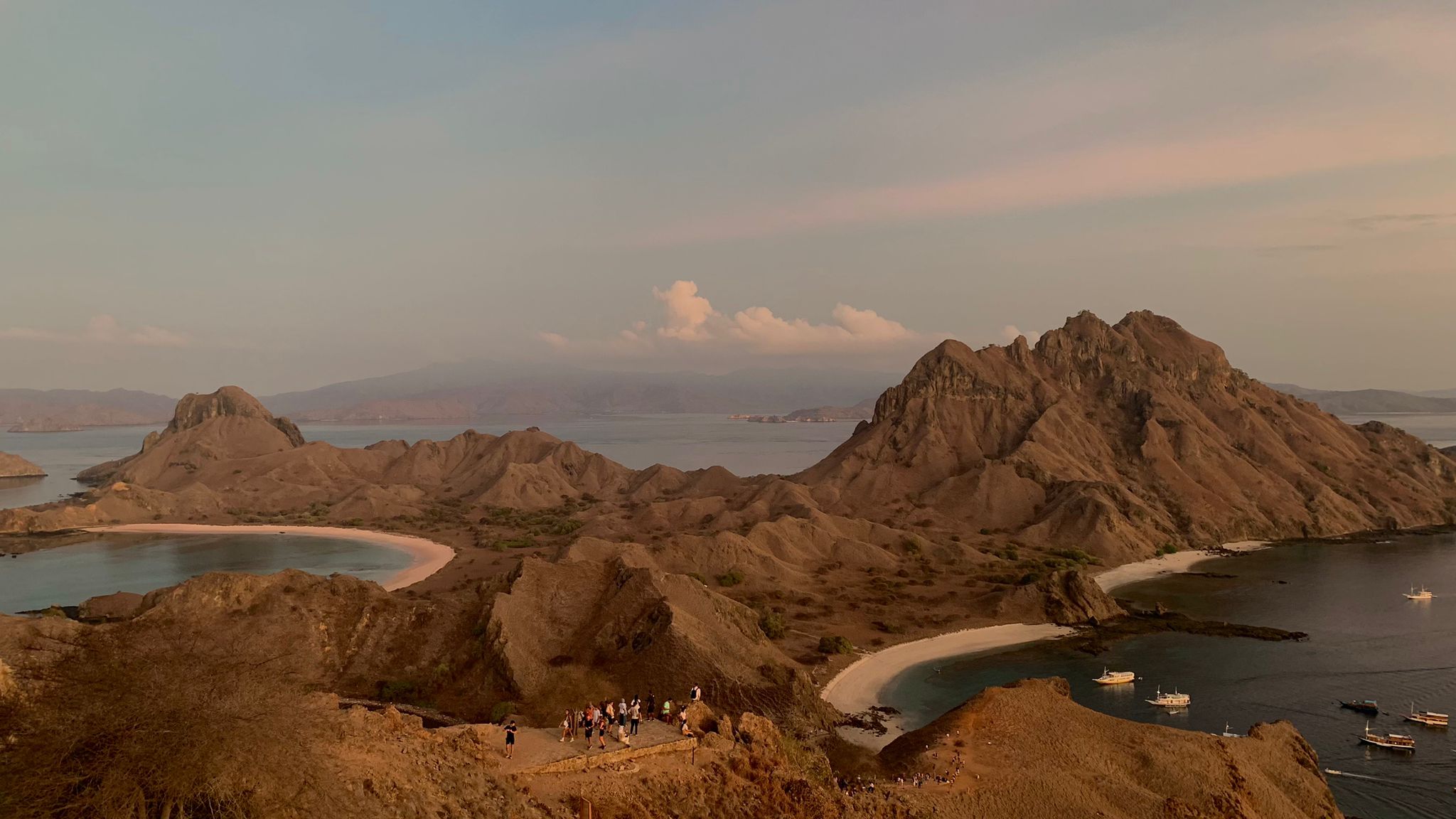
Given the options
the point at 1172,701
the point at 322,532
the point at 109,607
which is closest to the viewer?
the point at 1172,701

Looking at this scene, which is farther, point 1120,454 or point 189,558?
→ point 1120,454

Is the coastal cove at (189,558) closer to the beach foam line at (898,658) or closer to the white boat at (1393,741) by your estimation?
the beach foam line at (898,658)

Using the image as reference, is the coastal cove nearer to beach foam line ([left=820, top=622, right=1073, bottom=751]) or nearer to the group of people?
beach foam line ([left=820, top=622, right=1073, bottom=751])

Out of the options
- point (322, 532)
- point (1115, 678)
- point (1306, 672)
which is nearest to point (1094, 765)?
point (1115, 678)

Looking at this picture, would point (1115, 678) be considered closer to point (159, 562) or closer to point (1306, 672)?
point (1306, 672)

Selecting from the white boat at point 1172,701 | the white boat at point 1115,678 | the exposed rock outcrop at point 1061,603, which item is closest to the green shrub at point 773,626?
the exposed rock outcrop at point 1061,603

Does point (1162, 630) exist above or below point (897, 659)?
below

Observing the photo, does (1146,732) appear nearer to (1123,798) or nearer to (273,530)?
(1123,798)

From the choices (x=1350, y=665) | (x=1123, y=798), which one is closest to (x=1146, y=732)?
(x=1123, y=798)

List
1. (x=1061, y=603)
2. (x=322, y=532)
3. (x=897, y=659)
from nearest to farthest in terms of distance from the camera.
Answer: (x=897, y=659) < (x=1061, y=603) < (x=322, y=532)
